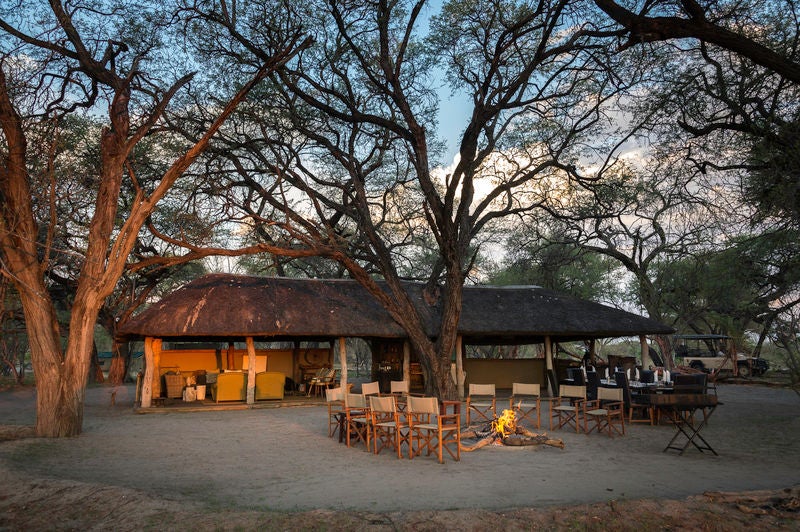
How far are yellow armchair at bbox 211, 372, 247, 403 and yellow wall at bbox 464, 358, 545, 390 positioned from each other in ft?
25.1

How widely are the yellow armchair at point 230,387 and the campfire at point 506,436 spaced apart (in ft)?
26.6

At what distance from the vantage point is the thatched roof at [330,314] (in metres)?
14.9

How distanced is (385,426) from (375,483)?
77.7 inches

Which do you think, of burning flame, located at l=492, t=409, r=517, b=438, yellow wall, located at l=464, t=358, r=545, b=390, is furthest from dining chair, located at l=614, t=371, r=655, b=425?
yellow wall, located at l=464, t=358, r=545, b=390

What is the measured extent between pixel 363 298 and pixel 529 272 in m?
13.3

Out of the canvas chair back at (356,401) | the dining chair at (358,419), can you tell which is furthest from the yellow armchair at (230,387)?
the canvas chair back at (356,401)

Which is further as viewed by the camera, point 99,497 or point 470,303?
point 470,303

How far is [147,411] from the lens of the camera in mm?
14086

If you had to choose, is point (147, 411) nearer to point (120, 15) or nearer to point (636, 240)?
point (120, 15)

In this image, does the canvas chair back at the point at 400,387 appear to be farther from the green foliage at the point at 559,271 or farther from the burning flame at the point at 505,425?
the green foliage at the point at 559,271

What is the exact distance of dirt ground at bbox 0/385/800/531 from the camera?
496cm

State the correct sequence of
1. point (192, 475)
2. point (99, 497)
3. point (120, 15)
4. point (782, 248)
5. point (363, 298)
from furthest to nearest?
point (363, 298) < point (120, 15) < point (782, 248) < point (192, 475) < point (99, 497)

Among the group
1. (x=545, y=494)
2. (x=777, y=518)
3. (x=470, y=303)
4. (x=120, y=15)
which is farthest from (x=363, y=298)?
(x=777, y=518)

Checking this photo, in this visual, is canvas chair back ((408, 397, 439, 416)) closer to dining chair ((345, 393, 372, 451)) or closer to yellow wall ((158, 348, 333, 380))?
dining chair ((345, 393, 372, 451))
